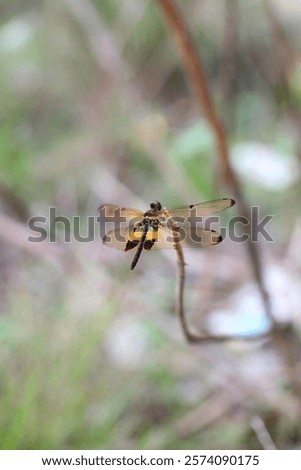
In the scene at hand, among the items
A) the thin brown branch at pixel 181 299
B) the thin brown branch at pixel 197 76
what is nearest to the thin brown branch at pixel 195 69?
the thin brown branch at pixel 197 76

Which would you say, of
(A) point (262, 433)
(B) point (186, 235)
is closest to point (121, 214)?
(B) point (186, 235)

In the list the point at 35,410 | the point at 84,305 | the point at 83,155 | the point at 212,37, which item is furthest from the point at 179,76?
the point at 35,410

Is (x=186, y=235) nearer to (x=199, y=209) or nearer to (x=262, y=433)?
(x=199, y=209)

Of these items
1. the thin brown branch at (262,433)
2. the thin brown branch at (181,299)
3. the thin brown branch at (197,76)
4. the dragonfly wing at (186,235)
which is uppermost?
the thin brown branch at (197,76)

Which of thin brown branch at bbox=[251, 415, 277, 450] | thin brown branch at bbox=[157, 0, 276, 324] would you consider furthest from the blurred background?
thin brown branch at bbox=[157, 0, 276, 324]

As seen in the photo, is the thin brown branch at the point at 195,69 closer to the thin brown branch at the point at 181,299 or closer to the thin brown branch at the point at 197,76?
the thin brown branch at the point at 197,76

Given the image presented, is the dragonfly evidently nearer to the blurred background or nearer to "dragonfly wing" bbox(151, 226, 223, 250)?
"dragonfly wing" bbox(151, 226, 223, 250)

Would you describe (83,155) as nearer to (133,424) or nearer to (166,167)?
(166,167)
